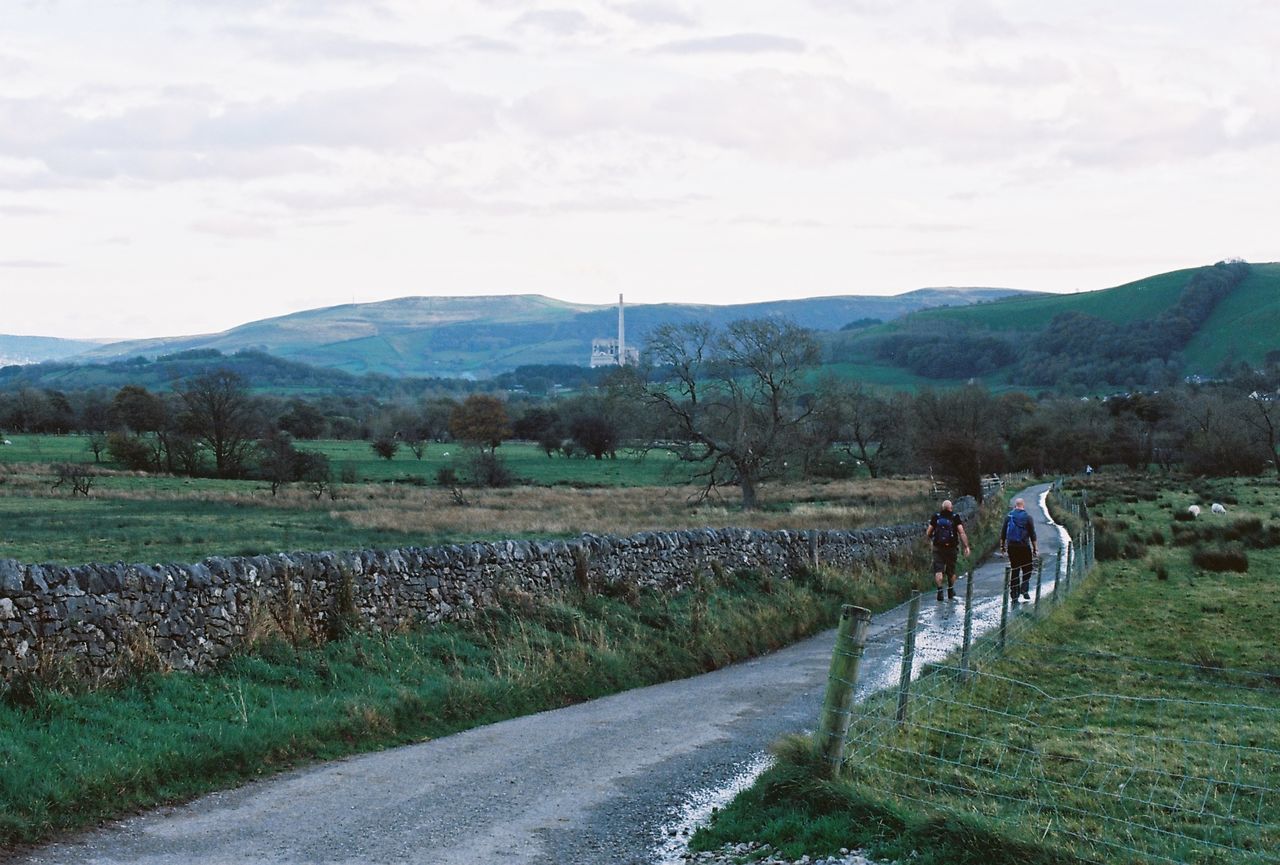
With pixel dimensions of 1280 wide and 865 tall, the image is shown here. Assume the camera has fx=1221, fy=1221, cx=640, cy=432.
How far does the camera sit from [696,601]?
58.5ft

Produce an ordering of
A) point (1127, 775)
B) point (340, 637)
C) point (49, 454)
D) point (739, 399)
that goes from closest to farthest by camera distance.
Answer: point (1127, 775), point (340, 637), point (739, 399), point (49, 454)

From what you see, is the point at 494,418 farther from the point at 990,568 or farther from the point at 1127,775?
the point at 1127,775

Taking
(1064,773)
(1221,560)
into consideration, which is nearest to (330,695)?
(1064,773)

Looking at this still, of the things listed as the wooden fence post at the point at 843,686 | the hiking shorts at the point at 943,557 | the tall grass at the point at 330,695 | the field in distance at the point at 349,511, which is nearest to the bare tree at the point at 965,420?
the field in distance at the point at 349,511

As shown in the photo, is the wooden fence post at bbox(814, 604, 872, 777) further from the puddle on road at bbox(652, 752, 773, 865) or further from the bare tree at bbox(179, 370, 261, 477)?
the bare tree at bbox(179, 370, 261, 477)

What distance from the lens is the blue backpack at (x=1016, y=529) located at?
2109 centimetres

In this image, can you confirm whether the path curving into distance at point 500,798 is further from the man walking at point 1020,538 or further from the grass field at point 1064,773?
the man walking at point 1020,538

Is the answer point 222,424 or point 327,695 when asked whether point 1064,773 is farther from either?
point 222,424

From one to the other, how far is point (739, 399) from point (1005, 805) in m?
48.3

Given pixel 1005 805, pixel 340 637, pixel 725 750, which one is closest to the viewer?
pixel 1005 805

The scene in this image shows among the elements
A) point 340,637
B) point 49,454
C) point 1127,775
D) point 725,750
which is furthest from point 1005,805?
point 49,454

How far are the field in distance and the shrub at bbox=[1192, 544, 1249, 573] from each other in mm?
10379

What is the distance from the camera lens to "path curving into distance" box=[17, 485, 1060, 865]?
782 cm

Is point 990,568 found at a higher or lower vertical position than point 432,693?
lower
